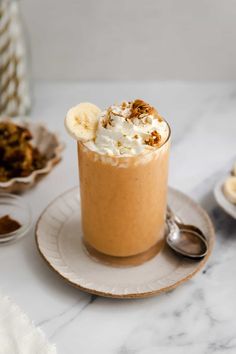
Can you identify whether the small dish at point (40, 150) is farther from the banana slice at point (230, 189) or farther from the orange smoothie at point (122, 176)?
→ the banana slice at point (230, 189)

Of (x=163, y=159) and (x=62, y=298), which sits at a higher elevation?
(x=163, y=159)

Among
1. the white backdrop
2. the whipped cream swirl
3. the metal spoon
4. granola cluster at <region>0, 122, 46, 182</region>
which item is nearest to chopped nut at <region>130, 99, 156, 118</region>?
the whipped cream swirl

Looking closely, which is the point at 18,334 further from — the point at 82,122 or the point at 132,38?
the point at 132,38

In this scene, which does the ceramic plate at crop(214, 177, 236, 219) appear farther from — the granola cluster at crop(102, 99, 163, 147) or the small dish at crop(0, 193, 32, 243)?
the small dish at crop(0, 193, 32, 243)

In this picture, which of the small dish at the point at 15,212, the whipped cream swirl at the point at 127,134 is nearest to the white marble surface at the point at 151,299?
the small dish at the point at 15,212

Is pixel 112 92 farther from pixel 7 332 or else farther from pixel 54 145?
pixel 7 332

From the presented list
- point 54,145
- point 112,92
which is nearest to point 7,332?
point 54,145
